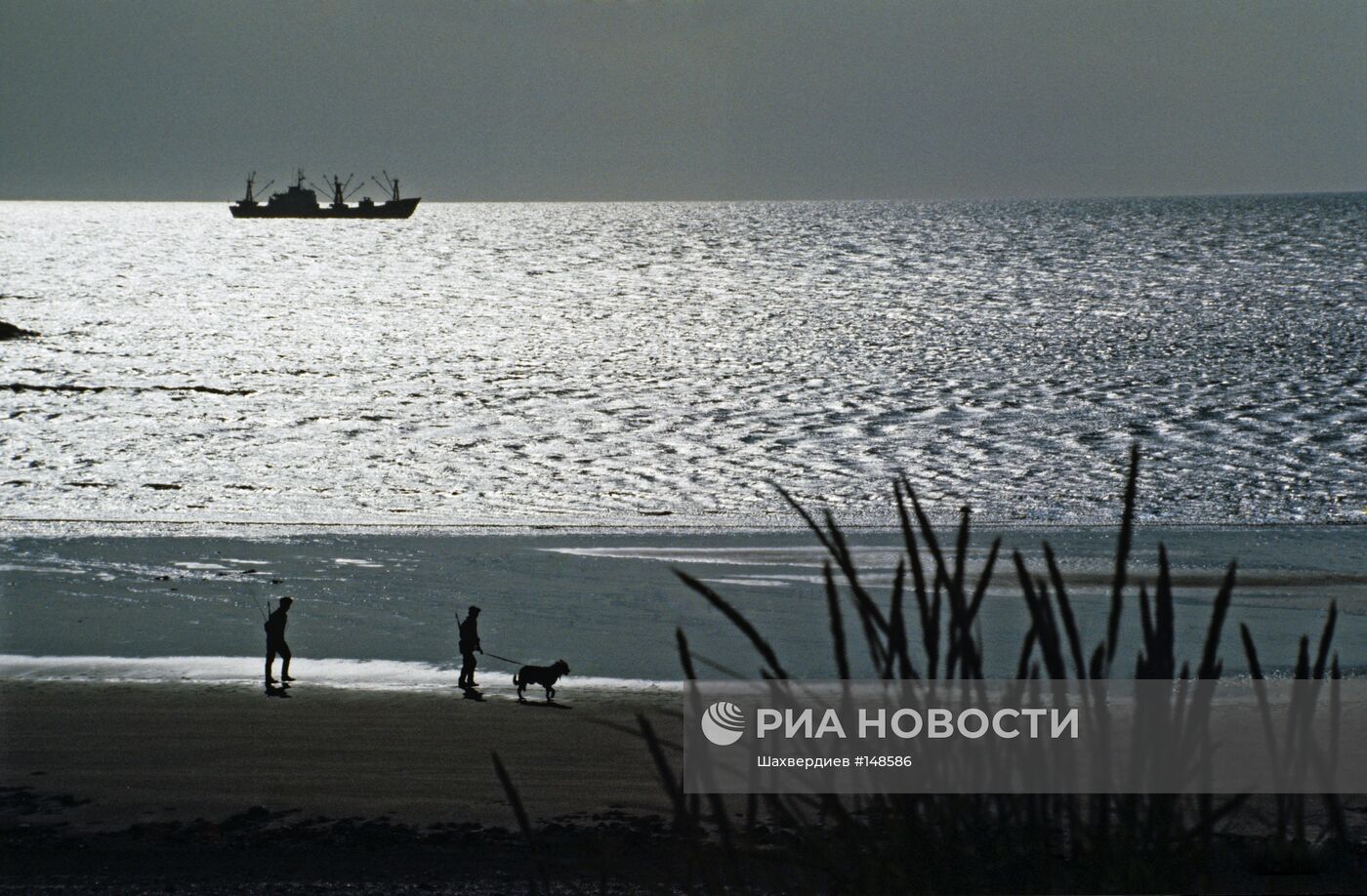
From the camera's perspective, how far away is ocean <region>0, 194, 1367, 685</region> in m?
17.4

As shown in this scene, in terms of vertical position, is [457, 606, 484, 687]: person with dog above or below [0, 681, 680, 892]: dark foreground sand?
above

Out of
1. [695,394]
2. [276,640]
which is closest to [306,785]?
[276,640]

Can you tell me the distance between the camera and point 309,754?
11.3m

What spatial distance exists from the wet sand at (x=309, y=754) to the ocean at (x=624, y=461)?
136cm

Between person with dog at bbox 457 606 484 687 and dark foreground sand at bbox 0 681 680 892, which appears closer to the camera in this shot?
dark foreground sand at bbox 0 681 680 892

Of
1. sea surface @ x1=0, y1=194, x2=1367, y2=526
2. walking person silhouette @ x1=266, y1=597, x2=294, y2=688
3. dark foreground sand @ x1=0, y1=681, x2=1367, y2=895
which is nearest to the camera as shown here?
dark foreground sand @ x1=0, y1=681, x2=1367, y2=895

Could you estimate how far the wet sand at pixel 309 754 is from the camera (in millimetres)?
9922

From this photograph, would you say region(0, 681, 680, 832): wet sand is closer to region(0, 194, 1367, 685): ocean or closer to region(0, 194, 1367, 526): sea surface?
region(0, 194, 1367, 685): ocean

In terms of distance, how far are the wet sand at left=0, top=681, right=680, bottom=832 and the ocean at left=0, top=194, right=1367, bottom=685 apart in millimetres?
1361

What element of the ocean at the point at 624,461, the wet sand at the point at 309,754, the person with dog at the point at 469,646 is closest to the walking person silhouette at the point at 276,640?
the wet sand at the point at 309,754

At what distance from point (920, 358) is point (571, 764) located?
165 ft

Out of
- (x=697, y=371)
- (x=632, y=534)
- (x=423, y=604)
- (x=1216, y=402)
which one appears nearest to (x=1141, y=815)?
(x=423, y=604)

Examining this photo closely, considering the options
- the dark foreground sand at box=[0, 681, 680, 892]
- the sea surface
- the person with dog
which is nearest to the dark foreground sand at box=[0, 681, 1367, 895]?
the dark foreground sand at box=[0, 681, 680, 892]

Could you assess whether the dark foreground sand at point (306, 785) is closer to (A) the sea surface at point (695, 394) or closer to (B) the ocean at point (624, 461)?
(B) the ocean at point (624, 461)
